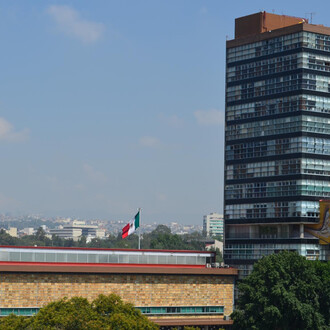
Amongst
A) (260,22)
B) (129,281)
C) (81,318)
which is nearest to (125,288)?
(129,281)

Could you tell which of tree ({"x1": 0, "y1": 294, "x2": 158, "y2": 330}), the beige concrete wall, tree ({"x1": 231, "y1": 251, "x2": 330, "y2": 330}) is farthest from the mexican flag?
tree ({"x1": 0, "y1": 294, "x2": 158, "y2": 330})

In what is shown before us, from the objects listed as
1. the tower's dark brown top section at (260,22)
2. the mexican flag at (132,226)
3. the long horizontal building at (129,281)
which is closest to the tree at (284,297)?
the long horizontal building at (129,281)

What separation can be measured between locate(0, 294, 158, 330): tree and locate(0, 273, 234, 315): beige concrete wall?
16990mm

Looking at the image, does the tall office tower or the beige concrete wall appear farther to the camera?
the tall office tower

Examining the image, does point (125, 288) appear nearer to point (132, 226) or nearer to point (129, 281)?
point (129, 281)

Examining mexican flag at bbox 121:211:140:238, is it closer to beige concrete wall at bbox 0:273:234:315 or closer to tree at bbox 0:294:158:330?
beige concrete wall at bbox 0:273:234:315

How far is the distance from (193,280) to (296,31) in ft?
158

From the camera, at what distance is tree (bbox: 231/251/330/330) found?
373 ft

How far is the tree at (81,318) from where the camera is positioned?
92125 mm

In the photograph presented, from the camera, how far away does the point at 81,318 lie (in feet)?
304

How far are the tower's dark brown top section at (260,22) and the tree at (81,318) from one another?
70.5 meters

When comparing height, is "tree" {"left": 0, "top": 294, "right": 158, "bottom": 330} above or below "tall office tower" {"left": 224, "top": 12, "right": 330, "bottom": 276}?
below

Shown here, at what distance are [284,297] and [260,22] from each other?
5861 centimetres

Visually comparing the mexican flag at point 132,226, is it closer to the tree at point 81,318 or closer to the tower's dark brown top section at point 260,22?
the tree at point 81,318
